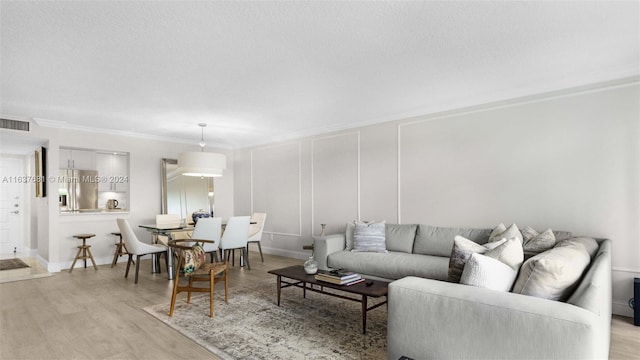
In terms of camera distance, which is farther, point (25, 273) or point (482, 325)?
point (25, 273)

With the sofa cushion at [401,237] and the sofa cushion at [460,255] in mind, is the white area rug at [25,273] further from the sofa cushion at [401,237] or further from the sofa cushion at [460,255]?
the sofa cushion at [460,255]

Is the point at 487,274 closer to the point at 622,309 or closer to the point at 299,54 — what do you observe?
the point at 299,54

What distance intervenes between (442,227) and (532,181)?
1158 millimetres

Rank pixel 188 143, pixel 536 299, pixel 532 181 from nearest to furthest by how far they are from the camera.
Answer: pixel 536 299
pixel 532 181
pixel 188 143

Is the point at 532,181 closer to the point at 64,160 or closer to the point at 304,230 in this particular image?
the point at 304,230

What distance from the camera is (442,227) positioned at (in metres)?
4.44

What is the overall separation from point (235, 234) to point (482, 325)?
13.8ft

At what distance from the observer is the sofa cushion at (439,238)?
4.07 meters

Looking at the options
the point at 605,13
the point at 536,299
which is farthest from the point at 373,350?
the point at 605,13

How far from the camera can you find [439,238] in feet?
14.0

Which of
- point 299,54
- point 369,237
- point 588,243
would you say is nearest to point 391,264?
point 369,237

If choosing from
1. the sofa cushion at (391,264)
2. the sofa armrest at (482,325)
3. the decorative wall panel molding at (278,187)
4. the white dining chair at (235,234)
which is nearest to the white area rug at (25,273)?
the white dining chair at (235,234)

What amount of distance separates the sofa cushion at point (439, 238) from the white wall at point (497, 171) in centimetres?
→ 26

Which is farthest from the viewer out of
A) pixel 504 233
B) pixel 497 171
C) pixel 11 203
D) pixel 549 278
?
pixel 11 203
